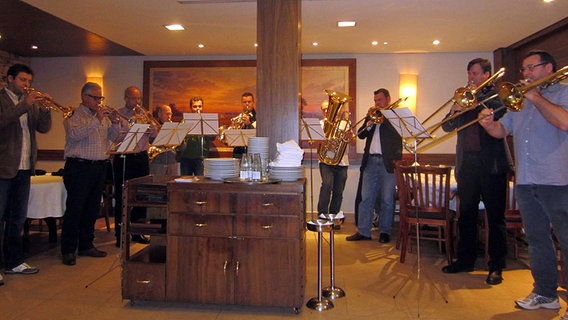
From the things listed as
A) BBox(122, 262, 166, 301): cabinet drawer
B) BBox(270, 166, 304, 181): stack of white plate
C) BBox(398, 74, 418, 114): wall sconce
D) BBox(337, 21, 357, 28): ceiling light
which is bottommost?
BBox(122, 262, 166, 301): cabinet drawer

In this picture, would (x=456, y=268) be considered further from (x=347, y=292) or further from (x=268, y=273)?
(x=268, y=273)

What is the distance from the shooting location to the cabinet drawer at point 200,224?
9.59 feet

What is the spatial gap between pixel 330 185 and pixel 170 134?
96.2 inches

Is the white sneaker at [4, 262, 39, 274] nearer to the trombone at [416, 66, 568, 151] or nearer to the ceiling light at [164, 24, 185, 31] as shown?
the ceiling light at [164, 24, 185, 31]

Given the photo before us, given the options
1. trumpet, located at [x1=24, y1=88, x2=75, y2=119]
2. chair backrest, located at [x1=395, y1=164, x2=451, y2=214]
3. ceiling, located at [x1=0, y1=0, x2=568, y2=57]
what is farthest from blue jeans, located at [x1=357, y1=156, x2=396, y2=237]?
trumpet, located at [x1=24, y1=88, x2=75, y2=119]

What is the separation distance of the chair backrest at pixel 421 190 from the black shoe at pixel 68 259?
3262 mm

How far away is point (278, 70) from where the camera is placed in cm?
356

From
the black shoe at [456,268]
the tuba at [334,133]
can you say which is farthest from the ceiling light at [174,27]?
the black shoe at [456,268]

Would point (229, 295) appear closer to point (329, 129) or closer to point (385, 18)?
point (329, 129)

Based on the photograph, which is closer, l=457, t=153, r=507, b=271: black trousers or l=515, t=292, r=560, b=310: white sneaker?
l=515, t=292, r=560, b=310: white sneaker

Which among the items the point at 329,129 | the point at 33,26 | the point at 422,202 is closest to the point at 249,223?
the point at 329,129

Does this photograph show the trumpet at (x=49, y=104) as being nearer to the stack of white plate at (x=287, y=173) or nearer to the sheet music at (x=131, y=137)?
the sheet music at (x=131, y=137)

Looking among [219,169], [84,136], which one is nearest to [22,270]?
[84,136]

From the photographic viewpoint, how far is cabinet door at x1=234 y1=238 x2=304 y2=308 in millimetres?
2869
